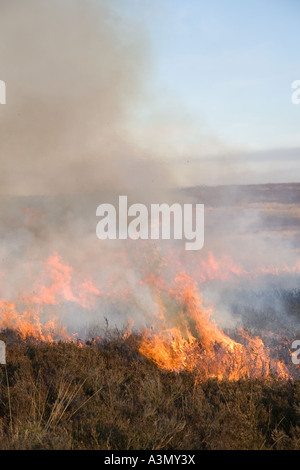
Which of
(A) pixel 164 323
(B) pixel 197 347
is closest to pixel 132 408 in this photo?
(B) pixel 197 347

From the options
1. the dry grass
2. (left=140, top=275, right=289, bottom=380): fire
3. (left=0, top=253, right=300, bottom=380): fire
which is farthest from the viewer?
(left=0, top=253, right=300, bottom=380): fire

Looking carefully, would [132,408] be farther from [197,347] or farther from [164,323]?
[164,323]

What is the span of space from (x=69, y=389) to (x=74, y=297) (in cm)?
574

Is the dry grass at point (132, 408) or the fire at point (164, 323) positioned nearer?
the dry grass at point (132, 408)

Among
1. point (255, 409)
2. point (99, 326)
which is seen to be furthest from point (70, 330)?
point (255, 409)

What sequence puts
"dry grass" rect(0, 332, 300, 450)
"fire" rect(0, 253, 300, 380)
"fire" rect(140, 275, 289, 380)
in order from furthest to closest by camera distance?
"fire" rect(0, 253, 300, 380) → "fire" rect(140, 275, 289, 380) → "dry grass" rect(0, 332, 300, 450)

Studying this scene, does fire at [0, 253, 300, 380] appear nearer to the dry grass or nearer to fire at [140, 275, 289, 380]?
fire at [140, 275, 289, 380]

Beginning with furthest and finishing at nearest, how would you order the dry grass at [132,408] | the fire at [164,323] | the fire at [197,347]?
1. the fire at [164,323]
2. the fire at [197,347]
3. the dry grass at [132,408]

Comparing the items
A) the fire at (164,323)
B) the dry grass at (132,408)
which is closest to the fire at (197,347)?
the fire at (164,323)

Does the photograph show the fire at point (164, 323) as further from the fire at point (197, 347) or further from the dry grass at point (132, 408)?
the dry grass at point (132, 408)

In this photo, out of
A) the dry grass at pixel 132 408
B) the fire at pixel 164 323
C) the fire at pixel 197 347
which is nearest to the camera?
the dry grass at pixel 132 408

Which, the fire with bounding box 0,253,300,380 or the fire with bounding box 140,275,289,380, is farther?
the fire with bounding box 0,253,300,380

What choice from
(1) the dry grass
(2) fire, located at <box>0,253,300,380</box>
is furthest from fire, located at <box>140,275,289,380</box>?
(1) the dry grass
